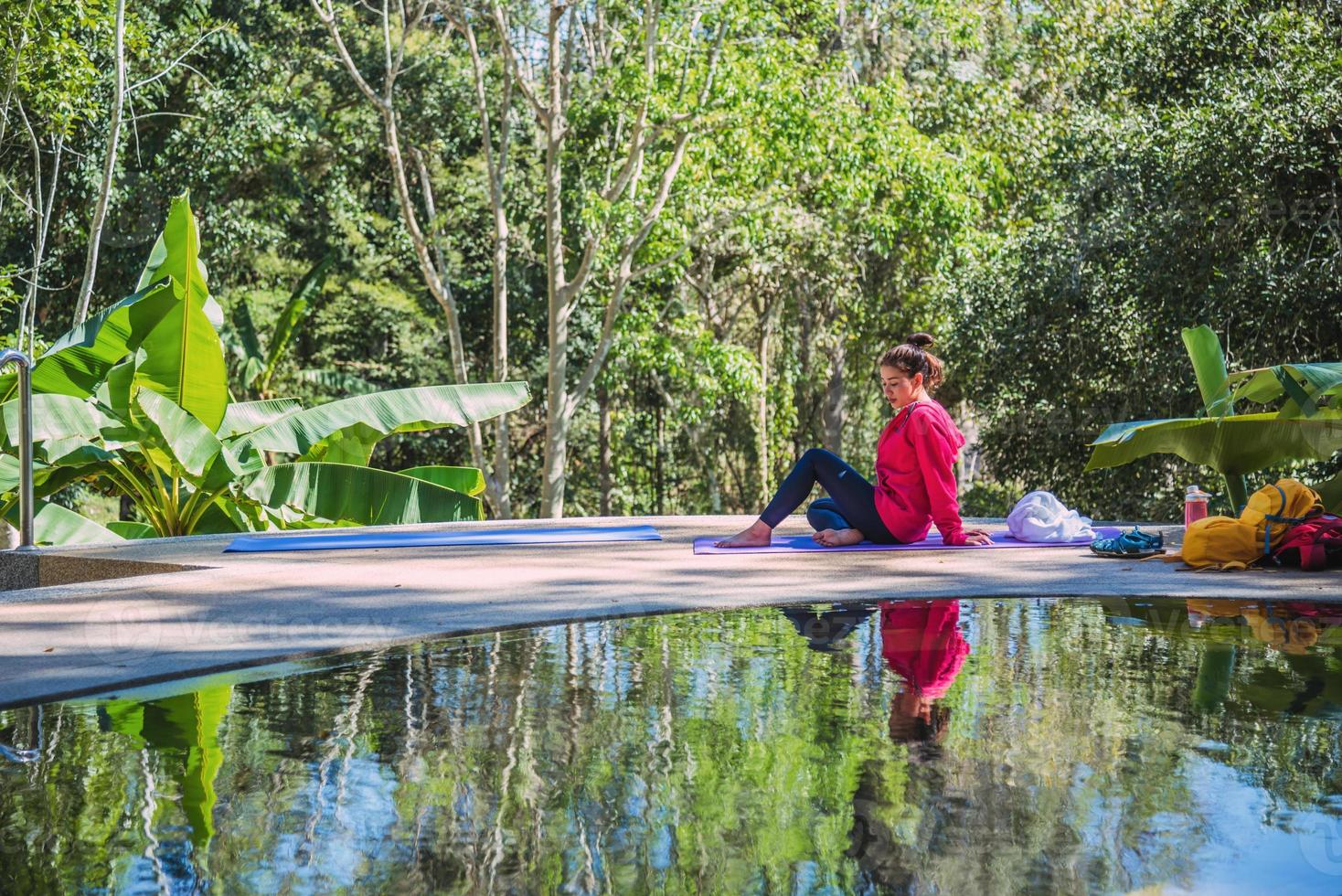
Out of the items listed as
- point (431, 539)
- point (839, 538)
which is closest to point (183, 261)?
point (431, 539)

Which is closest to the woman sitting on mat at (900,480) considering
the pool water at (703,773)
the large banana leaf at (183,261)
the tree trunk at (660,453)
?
the pool water at (703,773)

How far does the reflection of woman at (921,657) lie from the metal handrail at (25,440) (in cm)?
428

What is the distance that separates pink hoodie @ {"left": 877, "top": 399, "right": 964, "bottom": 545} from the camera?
643 cm

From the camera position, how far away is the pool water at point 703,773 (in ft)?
6.52

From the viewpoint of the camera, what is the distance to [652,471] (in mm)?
22531

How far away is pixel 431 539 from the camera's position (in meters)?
7.37

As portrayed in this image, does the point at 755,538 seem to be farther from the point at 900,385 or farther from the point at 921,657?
the point at 921,657

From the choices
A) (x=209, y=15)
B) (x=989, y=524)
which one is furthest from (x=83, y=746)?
(x=209, y=15)

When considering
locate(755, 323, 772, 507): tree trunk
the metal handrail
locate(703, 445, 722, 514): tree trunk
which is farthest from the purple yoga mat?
locate(703, 445, 722, 514): tree trunk

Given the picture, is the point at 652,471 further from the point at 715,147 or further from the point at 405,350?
the point at 715,147

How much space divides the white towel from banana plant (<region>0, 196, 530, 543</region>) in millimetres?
3900

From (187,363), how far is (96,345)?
562mm

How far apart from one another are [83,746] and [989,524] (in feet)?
20.4

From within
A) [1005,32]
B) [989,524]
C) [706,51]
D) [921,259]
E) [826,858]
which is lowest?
[826,858]
